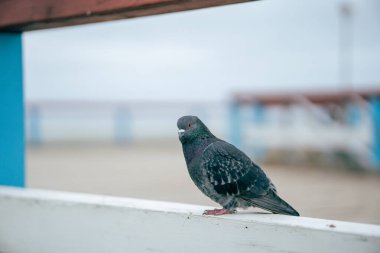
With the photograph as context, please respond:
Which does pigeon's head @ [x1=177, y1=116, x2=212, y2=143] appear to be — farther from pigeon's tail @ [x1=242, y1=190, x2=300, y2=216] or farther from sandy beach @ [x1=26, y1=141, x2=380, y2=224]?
sandy beach @ [x1=26, y1=141, x2=380, y2=224]

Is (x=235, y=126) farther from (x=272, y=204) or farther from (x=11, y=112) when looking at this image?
(x=272, y=204)

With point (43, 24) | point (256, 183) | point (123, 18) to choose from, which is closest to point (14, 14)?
point (43, 24)

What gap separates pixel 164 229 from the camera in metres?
2.10

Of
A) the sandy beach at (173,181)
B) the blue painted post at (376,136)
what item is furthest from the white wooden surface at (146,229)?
the blue painted post at (376,136)

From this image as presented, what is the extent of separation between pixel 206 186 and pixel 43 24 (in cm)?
126

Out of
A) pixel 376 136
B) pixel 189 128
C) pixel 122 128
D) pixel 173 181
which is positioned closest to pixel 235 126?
pixel 376 136

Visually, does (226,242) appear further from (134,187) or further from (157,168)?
(157,168)

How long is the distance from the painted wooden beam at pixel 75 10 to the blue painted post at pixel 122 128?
12844 mm

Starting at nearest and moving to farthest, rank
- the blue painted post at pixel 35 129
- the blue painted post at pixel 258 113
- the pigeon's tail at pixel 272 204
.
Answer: the pigeon's tail at pixel 272 204 → the blue painted post at pixel 258 113 → the blue painted post at pixel 35 129

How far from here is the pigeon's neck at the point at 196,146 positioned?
7.53 ft

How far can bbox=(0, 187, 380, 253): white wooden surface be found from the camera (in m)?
1.74

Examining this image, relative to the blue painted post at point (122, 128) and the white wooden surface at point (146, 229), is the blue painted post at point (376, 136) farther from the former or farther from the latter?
the blue painted post at point (122, 128)

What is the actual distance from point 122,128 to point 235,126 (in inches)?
237

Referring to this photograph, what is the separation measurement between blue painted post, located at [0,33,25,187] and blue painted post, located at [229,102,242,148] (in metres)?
7.83
